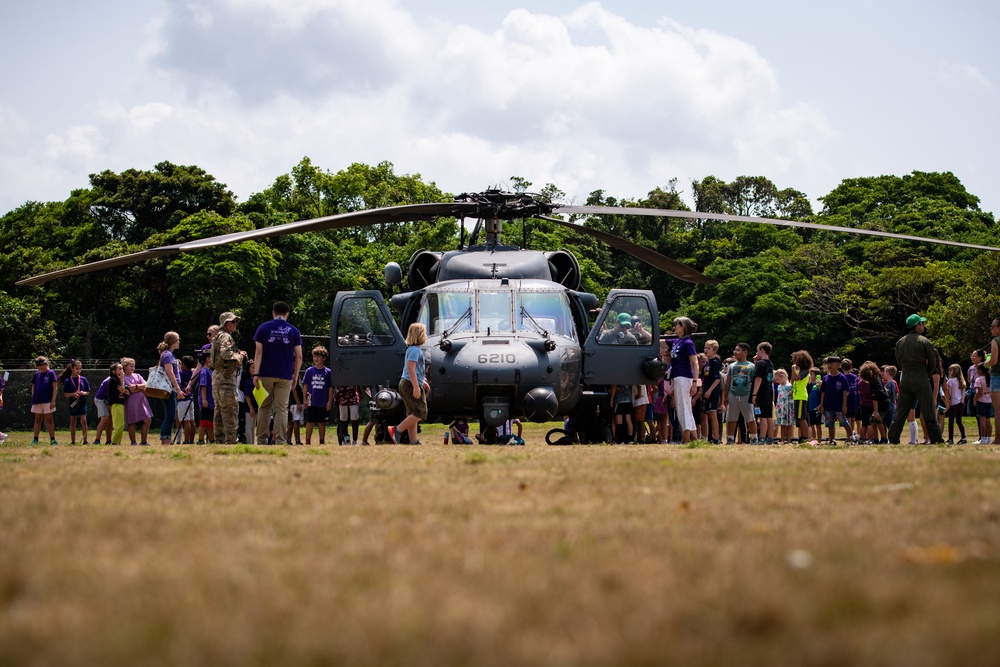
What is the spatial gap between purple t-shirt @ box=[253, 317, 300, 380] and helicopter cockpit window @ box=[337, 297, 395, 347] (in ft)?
3.27

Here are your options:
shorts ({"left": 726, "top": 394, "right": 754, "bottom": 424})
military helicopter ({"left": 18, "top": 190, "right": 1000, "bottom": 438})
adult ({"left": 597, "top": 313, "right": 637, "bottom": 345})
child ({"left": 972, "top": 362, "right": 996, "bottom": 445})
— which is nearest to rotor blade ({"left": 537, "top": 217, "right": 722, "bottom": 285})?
military helicopter ({"left": 18, "top": 190, "right": 1000, "bottom": 438})

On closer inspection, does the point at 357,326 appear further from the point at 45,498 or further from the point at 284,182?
the point at 284,182

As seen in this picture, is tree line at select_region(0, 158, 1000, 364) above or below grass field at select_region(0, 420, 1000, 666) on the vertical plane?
above

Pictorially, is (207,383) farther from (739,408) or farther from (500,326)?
(739,408)

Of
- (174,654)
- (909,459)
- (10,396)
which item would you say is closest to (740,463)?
(909,459)

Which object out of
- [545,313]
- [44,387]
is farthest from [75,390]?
[545,313]

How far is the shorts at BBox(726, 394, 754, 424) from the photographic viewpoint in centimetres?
1792

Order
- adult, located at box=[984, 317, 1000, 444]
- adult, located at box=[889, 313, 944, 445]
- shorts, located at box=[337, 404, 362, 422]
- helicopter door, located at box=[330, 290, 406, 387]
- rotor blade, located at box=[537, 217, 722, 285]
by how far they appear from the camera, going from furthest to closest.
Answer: shorts, located at box=[337, 404, 362, 422], rotor blade, located at box=[537, 217, 722, 285], helicopter door, located at box=[330, 290, 406, 387], adult, located at box=[984, 317, 1000, 444], adult, located at box=[889, 313, 944, 445]

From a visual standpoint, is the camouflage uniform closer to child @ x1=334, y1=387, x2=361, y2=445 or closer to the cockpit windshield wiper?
the cockpit windshield wiper

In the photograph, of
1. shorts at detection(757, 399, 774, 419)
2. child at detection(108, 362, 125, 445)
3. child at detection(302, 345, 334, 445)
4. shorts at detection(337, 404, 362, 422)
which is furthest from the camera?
child at detection(302, 345, 334, 445)

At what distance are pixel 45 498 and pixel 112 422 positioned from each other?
42.8 ft

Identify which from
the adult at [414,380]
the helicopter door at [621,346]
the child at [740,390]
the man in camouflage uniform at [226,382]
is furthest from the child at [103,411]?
the child at [740,390]

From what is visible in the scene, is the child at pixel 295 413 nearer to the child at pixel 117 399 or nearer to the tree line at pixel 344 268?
the child at pixel 117 399

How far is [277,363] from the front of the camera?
15180 millimetres
